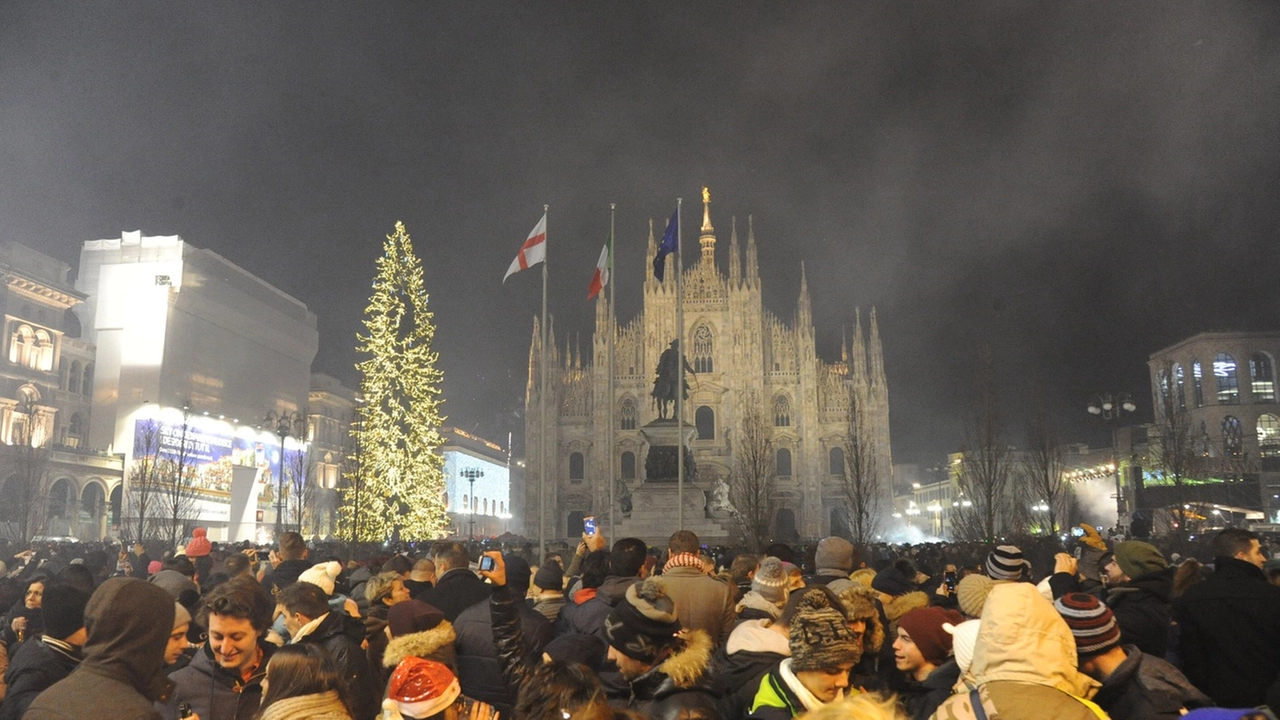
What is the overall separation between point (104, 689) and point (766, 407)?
2379 inches

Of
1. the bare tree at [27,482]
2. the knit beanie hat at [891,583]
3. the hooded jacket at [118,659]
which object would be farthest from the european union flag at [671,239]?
the bare tree at [27,482]

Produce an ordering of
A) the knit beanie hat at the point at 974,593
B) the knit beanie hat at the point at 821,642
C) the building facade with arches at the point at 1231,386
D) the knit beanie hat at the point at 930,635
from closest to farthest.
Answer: the knit beanie hat at the point at 821,642 < the knit beanie hat at the point at 930,635 < the knit beanie hat at the point at 974,593 < the building facade with arches at the point at 1231,386

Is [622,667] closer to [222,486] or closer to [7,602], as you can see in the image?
[7,602]

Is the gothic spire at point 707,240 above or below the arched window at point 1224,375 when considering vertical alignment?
above

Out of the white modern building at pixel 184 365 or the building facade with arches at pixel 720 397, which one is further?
the building facade with arches at pixel 720 397

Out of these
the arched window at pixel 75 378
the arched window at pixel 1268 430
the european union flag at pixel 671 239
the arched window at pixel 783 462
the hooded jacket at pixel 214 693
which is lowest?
the hooded jacket at pixel 214 693

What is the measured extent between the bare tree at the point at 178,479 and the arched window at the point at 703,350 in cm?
3125

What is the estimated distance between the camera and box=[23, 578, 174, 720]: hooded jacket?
9.77 ft

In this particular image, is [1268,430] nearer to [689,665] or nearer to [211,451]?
[211,451]

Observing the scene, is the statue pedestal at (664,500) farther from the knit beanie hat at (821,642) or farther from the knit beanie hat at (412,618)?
the knit beanie hat at (821,642)

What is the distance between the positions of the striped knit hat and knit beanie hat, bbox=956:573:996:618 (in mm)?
1033

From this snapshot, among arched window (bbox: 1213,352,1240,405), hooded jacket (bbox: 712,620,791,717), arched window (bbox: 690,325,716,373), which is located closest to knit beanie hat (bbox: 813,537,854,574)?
hooded jacket (bbox: 712,620,791,717)

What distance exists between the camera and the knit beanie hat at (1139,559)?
208 inches

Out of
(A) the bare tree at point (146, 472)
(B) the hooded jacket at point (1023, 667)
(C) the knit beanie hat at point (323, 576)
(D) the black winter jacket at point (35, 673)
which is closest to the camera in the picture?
(B) the hooded jacket at point (1023, 667)
